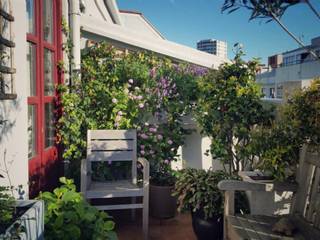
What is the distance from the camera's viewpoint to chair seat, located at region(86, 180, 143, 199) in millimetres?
3002

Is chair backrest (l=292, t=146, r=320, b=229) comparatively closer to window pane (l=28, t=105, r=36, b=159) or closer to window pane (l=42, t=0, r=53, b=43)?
window pane (l=28, t=105, r=36, b=159)

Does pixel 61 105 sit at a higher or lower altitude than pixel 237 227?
higher

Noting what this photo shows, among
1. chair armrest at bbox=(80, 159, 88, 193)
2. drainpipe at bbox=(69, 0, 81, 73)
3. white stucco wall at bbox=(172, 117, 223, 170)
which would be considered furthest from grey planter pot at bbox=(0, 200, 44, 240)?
white stucco wall at bbox=(172, 117, 223, 170)

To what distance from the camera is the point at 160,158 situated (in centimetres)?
383

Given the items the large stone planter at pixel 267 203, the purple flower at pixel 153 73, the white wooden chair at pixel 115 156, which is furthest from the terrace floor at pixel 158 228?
the purple flower at pixel 153 73

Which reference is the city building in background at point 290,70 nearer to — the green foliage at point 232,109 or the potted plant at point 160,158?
the green foliage at point 232,109

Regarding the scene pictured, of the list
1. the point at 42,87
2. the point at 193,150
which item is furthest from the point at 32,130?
the point at 193,150

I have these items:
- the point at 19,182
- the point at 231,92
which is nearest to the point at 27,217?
the point at 19,182

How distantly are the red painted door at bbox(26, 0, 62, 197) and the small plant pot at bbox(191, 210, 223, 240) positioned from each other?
1.49 m

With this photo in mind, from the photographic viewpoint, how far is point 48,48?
3.23m

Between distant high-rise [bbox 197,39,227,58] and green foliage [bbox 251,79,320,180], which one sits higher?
distant high-rise [bbox 197,39,227,58]

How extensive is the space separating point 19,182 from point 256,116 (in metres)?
2.41

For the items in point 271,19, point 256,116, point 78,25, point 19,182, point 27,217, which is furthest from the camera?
point 78,25

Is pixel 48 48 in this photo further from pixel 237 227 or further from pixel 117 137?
pixel 237 227
